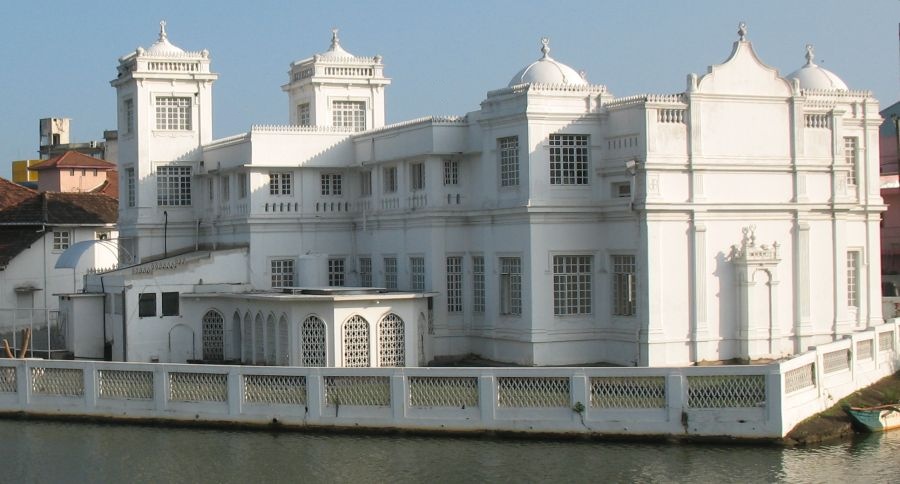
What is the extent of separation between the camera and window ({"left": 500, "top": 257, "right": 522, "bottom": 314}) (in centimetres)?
3209

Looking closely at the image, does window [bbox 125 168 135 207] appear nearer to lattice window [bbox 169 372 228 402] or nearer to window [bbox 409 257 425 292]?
window [bbox 409 257 425 292]

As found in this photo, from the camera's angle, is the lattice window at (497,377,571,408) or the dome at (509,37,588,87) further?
the dome at (509,37,588,87)

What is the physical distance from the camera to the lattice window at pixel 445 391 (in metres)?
25.8

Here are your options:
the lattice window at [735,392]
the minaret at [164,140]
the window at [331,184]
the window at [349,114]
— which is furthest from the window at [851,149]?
the minaret at [164,140]

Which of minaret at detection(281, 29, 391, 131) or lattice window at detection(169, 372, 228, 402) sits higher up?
minaret at detection(281, 29, 391, 131)

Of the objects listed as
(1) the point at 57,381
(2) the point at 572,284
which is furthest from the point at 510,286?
(1) the point at 57,381

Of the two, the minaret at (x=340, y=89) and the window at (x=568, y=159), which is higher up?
the minaret at (x=340, y=89)

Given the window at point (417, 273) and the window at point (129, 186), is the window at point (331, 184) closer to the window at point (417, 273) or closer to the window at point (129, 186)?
the window at point (417, 273)

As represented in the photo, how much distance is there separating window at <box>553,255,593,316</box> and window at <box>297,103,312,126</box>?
13.6 meters

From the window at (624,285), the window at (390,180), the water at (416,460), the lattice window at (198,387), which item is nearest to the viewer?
the water at (416,460)

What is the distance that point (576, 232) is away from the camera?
31.7m

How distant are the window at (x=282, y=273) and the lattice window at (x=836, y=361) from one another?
629 inches

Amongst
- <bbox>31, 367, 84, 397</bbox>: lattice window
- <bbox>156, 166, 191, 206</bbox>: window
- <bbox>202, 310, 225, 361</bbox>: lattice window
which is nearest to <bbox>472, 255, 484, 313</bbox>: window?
<bbox>202, 310, 225, 361</bbox>: lattice window

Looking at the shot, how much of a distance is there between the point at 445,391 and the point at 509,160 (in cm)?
827
